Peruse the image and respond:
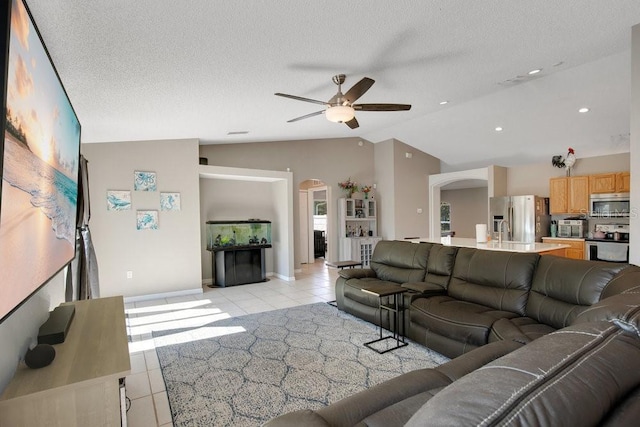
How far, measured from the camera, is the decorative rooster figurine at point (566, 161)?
6.34 metres

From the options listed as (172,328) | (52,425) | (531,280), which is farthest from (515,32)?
(172,328)

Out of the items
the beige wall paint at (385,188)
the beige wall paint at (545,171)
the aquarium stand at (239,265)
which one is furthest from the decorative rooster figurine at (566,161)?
the aquarium stand at (239,265)

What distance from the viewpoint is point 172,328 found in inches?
155

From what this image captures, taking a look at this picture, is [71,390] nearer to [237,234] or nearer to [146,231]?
[146,231]

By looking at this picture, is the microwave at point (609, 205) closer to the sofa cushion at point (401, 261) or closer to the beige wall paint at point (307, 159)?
the sofa cushion at point (401, 261)

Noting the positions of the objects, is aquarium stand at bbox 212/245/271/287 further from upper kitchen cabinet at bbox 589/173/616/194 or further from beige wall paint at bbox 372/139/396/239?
upper kitchen cabinet at bbox 589/173/616/194

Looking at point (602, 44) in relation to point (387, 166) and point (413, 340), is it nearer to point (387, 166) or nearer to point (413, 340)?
point (413, 340)

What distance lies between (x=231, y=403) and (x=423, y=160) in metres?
7.53

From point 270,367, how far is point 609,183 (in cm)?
667

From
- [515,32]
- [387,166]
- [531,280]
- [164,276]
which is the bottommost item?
[164,276]

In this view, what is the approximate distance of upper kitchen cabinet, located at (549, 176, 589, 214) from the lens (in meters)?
6.22

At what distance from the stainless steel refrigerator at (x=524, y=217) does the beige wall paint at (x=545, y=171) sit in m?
0.43

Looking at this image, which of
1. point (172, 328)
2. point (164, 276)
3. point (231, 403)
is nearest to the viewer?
point (231, 403)

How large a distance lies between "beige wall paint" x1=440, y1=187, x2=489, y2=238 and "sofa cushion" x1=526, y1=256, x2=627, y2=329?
779 centimetres
